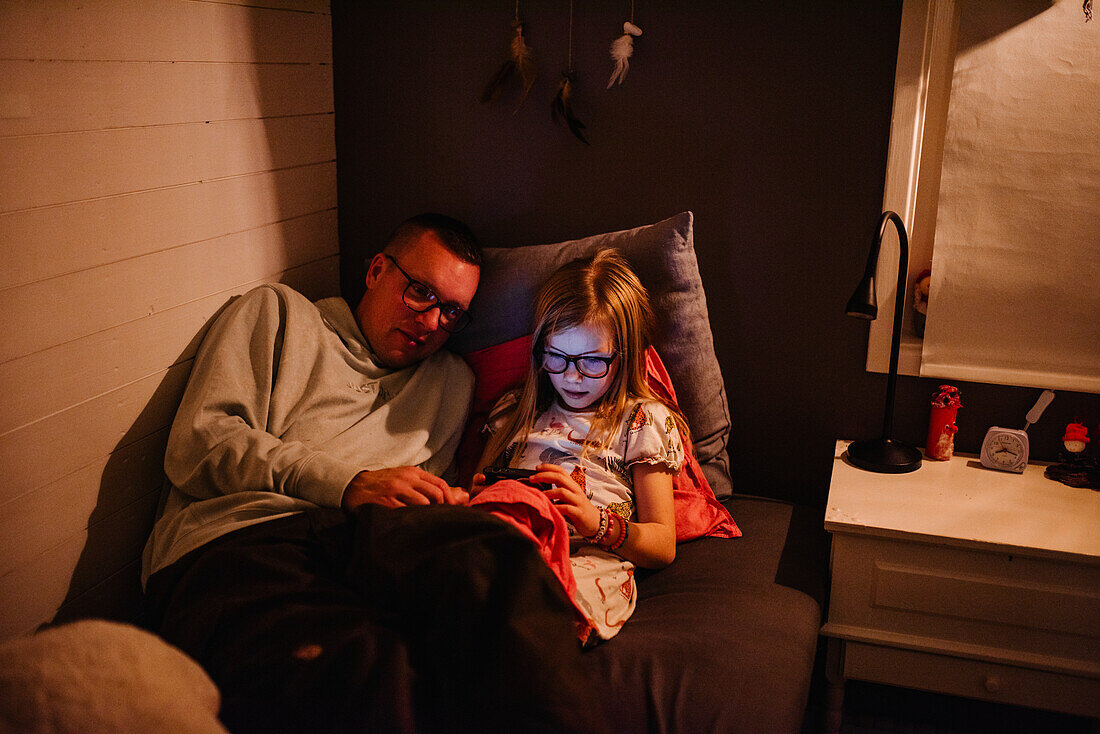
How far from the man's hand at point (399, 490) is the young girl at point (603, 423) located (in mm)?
103

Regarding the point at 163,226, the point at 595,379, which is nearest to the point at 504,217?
the point at 595,379

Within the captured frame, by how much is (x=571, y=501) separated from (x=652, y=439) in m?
0.25

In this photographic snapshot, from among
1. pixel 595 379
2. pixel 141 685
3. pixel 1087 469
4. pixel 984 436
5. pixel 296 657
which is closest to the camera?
pixel 141 685

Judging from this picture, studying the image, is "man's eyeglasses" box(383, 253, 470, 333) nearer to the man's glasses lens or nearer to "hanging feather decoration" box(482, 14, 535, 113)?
the man's glasses lens

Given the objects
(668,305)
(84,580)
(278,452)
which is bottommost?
(84,580)

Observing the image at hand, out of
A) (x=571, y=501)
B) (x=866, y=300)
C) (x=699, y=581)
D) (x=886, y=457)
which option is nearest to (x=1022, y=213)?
(x=866, y=300)

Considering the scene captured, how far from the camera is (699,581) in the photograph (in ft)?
5.24

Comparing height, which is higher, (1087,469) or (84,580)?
(1087,469)

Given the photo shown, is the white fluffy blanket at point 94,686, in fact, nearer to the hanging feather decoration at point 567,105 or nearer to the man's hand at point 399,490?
the man's hand at point 399,490

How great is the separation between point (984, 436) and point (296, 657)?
1584 mm

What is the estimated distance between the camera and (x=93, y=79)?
4.78 ft

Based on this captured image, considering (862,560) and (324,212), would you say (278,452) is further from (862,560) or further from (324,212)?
(862,560)

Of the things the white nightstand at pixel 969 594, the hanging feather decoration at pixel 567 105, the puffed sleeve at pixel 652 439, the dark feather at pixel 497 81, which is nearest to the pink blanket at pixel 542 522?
the puffed sleeve at pixel 652 439

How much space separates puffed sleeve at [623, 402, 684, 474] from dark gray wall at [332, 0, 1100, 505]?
1.52 ft
